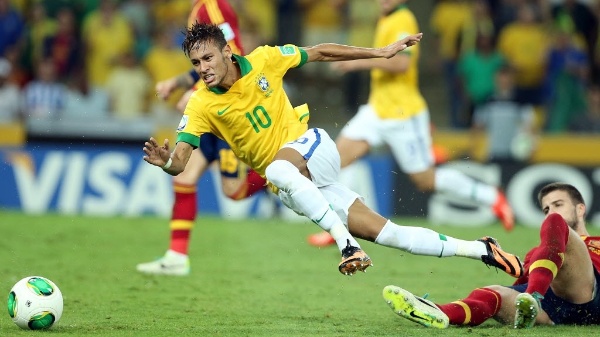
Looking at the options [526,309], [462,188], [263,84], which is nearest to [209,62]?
[263,84]

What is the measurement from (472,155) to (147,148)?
27.8ft

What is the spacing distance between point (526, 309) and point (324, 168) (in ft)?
5.56

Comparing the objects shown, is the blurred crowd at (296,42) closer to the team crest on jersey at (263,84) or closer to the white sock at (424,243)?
the team crest on jersey at (263,84)

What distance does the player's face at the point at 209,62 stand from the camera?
23.1ft

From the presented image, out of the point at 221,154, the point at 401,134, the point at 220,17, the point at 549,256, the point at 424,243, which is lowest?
the point at 549,256

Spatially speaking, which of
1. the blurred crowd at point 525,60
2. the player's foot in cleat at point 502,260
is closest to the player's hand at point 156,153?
the player's foot in cleat at point 502,260

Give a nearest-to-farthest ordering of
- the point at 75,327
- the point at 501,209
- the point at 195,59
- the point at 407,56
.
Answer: the point at 75,327 → the point at 195,59 → the point at 407,56 → the point at 501,209

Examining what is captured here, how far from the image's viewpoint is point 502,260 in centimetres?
693

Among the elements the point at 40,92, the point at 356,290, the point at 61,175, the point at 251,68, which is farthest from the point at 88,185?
the point at 251,68

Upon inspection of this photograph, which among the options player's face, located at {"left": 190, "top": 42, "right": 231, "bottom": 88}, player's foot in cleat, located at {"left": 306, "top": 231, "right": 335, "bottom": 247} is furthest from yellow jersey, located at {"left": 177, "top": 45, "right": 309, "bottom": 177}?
player's foot in cleat, located at {"left": 306, "top": 231, "right": 335, "bottom": 247}

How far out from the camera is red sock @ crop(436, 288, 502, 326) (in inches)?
259

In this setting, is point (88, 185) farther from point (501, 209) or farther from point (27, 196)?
point (501, 209)

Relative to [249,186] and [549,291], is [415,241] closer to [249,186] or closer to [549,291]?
[549,291]

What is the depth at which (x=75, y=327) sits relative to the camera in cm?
656
